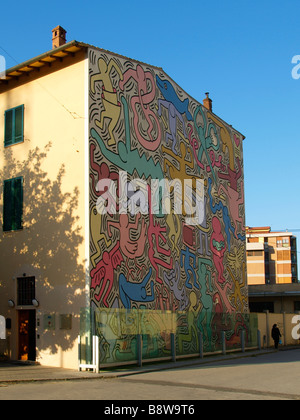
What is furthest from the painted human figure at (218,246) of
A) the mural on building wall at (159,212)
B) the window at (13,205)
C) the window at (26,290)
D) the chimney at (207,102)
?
the window at (13,205)

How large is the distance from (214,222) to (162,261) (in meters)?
6.23

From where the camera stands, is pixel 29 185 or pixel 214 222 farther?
pixel 214 222

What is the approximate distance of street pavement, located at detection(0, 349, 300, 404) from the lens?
41.4 feet

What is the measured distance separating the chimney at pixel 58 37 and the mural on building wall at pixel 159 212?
274 cm

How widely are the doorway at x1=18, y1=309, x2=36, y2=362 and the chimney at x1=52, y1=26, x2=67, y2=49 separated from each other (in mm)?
11319

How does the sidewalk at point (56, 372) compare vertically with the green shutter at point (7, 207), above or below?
below

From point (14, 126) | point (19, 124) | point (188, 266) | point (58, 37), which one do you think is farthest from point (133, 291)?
point (58, 37)

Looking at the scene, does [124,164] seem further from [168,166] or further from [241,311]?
[241,311]

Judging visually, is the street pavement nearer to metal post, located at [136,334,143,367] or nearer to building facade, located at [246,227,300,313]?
metal post, located at [136,334,143,367]

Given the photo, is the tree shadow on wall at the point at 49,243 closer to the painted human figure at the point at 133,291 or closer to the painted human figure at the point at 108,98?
the painted human figure at the point at 133,291

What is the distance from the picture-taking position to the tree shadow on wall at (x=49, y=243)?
19562 millimetres

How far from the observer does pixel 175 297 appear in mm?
23859

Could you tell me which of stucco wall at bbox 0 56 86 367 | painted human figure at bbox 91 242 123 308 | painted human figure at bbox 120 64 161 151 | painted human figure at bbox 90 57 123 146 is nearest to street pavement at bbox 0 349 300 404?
stucco wall at bbox 0 56 86 367

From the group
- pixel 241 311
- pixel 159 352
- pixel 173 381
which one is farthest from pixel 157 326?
pixel 241 311
